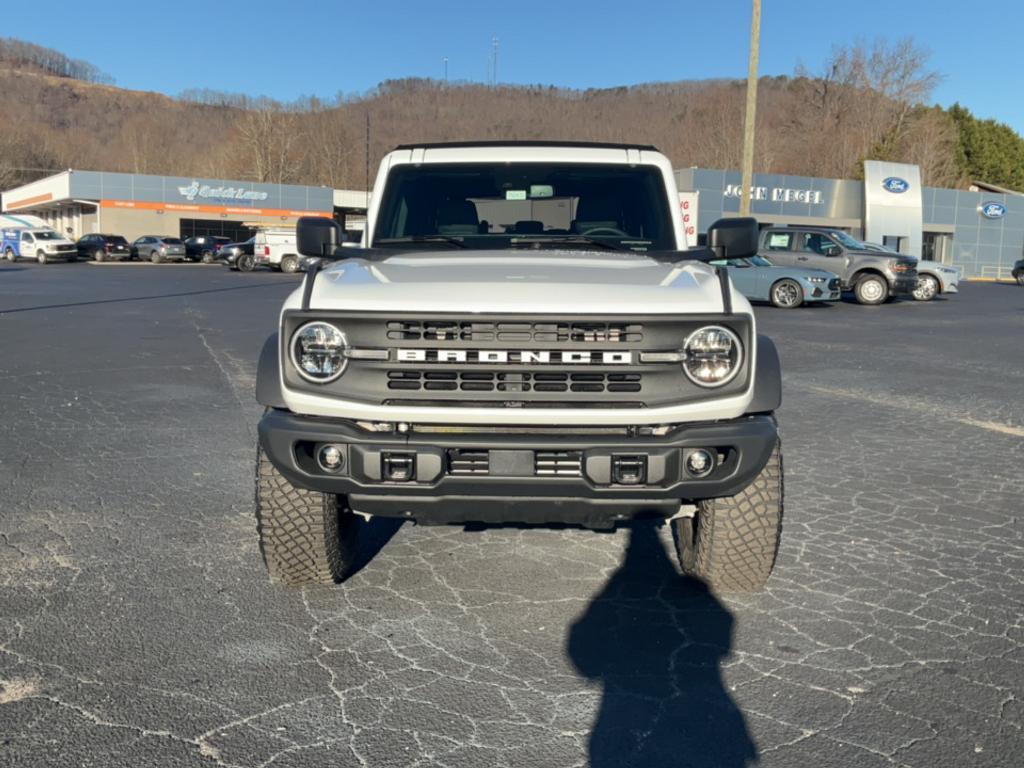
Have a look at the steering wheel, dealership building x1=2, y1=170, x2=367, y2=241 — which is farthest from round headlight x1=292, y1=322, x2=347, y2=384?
dealership building x1=2, y1=170, x2=367, y2=241

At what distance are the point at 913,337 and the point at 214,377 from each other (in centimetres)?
1107

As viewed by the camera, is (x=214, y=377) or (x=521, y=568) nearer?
(x=521, y=568)

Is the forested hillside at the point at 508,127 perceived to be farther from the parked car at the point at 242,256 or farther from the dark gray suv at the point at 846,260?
the dark gray suv at the point at 846,260

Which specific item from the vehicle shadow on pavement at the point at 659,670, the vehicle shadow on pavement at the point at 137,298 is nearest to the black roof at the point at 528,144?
the vehicle shadow on pavement at the point at 659,670

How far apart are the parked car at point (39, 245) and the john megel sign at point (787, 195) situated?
112ft

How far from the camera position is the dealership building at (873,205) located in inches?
1720

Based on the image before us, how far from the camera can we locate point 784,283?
65.1ft

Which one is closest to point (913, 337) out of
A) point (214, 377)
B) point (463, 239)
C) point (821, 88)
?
point (214, 377)

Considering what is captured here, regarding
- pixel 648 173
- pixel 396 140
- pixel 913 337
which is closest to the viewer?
pixel 648 173

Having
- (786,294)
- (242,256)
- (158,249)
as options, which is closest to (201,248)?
(158,249)

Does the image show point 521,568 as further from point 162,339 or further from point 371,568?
point 162,339

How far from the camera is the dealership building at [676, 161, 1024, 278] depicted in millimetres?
43688

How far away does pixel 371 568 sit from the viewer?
4.22m

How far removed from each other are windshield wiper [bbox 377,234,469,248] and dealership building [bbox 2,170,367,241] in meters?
57.5
